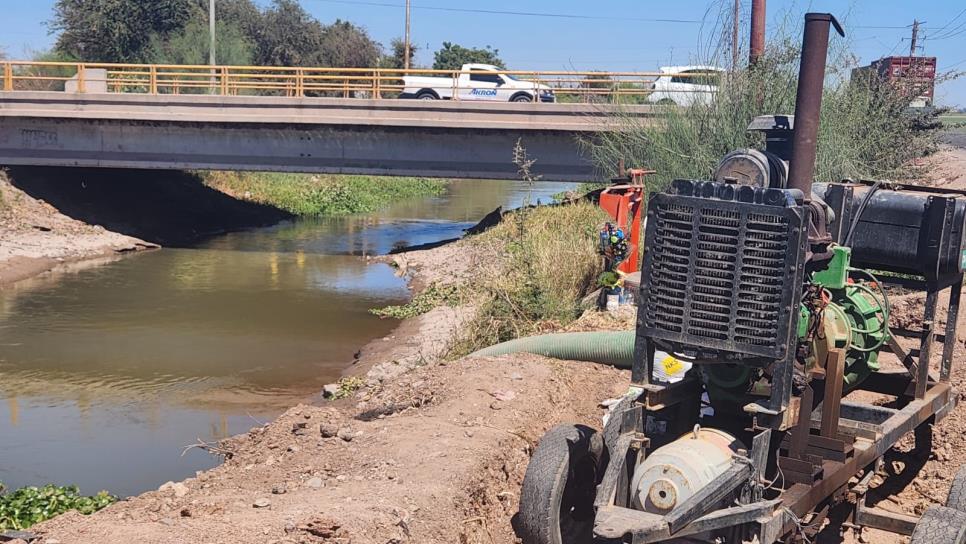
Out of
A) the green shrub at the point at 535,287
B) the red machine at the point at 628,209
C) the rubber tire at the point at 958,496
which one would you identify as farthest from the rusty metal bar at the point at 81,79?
the rubber tire at the point at 958,496

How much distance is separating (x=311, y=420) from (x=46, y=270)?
1671 centimetres

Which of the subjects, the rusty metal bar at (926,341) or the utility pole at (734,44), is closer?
the rusty metal bar at (926,341)

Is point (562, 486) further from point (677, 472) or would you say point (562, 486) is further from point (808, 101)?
point (808, 101)

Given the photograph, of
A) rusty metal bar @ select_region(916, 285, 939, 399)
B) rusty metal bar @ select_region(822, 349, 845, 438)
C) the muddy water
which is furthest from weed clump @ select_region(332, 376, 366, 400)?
rusty metal bar @ select_region(822, 349, 845, 438)

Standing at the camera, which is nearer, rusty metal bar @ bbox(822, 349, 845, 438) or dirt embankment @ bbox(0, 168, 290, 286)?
rusty metal bar @ bbox(822, 349, 845, 438)

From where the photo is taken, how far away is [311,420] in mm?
9766

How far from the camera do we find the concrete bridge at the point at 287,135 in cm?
2627

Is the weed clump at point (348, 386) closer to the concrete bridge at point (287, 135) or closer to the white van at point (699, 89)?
the white van at point (699, 89)

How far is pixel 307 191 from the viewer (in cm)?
3900

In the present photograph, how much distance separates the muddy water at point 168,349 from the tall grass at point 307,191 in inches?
279

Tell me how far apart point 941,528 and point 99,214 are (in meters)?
28.0

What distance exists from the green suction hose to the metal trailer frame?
Answer: 353 cm

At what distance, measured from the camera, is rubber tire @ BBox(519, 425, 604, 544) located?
5555 millimetres

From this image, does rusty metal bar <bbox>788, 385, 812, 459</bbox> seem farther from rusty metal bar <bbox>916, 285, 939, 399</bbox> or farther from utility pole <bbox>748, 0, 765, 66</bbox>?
utility pole <bbox>748, 0, 765, 66</bbox>
